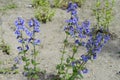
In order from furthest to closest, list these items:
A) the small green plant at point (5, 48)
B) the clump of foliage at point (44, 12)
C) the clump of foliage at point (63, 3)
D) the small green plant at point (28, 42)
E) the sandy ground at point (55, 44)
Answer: the clump of foliage at point (63, 3)
the clump of foliage at point (44, 12)
the small green plant at point (5, 48)
the sandy ground at point (55, 44)
the small green plant at point (28, 42)

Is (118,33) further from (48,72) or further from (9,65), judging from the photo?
(9,65)

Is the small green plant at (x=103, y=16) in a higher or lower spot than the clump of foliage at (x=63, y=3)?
lower

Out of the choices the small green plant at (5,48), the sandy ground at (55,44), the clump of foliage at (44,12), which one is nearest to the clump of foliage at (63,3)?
the sandy ground at (55,44)

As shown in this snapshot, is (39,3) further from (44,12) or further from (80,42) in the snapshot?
(80,42)

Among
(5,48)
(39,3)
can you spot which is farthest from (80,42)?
(39,3)

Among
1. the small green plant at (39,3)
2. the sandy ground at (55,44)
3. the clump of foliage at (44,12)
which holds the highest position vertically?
the small green plant at (39,3)

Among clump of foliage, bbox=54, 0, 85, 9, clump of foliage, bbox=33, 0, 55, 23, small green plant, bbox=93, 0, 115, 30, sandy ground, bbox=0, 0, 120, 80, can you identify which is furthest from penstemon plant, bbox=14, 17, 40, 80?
clump of foliage, bbox=54, 0, 85, 9

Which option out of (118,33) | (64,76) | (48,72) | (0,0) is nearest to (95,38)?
(64,76)

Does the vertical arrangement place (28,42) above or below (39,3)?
below

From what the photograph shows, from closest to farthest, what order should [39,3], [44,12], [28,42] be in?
[28,42] < [44,12] < [39,3]

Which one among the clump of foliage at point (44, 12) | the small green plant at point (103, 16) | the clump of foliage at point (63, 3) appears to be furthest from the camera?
the clump of foliage at point (63, 3)

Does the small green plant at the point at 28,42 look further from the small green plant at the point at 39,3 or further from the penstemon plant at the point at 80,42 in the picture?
the small green plant at the point at 39,3
